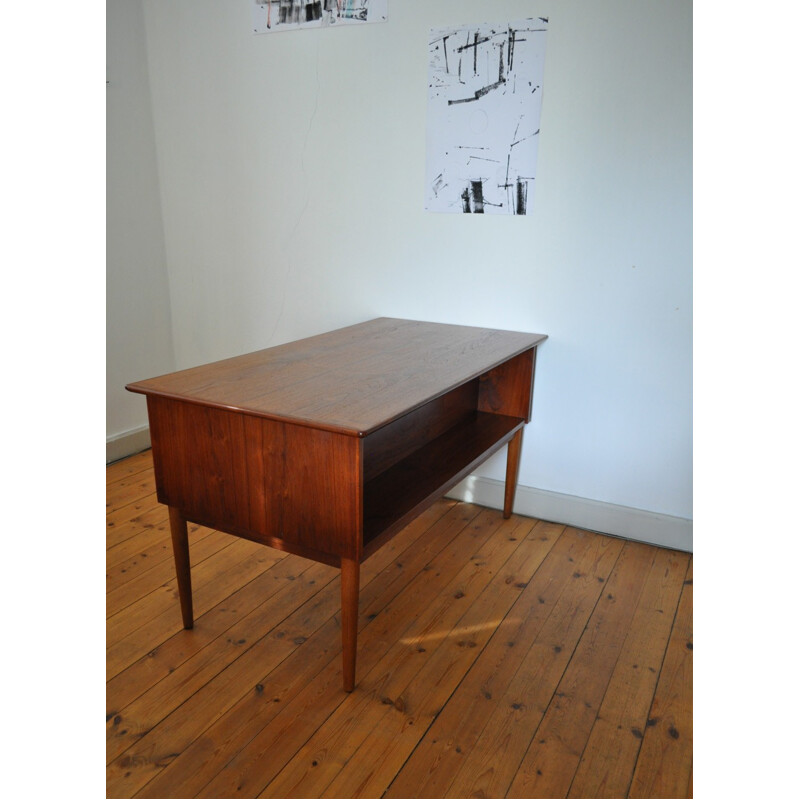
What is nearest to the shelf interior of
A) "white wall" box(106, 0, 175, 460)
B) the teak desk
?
the teak desk

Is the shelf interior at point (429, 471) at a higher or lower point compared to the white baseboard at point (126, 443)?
higher

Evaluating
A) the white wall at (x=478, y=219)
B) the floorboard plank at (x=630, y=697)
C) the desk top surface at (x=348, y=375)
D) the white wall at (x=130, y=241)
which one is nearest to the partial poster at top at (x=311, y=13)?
the white wall at (x=478, y=219)

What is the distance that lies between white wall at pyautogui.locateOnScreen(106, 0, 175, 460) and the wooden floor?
2.99 ft

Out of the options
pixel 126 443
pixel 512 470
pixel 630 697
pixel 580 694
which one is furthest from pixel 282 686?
pixel 126 443

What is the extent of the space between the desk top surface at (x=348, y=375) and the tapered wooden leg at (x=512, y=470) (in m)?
0.43

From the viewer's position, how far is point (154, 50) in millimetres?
3080

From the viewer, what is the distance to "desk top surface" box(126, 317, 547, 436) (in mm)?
1590

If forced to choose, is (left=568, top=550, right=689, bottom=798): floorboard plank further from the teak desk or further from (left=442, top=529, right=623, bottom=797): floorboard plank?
the teak desk

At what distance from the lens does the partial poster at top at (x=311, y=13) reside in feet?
8.43

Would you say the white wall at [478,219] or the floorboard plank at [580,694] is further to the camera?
the white wall at [478,219]

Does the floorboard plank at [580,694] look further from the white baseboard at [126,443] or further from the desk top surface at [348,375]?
the white baseboard at [126,443]

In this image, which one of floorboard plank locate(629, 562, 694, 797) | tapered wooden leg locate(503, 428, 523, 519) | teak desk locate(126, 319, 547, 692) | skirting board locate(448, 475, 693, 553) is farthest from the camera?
tapered wooden leg locate(503, 428, 523, 519)
